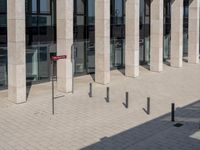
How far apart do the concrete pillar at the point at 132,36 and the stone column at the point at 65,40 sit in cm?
698

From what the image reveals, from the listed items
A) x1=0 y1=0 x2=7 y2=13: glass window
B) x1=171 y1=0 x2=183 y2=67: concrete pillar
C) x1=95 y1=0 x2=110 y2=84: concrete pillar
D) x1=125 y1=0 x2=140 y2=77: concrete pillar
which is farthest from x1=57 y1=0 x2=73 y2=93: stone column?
x1=171 y1=0 x2=183 y2=67: concrete pillar

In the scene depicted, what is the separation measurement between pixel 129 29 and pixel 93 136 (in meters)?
15.7

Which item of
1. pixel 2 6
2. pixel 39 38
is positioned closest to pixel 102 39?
pixel 39 38

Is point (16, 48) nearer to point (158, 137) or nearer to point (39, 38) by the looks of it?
point (39, 38)

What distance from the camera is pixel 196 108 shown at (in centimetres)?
2069

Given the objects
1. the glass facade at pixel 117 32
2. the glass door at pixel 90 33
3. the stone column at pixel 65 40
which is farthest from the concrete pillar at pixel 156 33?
the stone column at pixel 65 40

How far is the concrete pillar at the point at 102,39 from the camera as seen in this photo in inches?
1046

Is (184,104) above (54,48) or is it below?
below

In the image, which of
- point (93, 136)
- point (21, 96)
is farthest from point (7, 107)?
point (93, 136)

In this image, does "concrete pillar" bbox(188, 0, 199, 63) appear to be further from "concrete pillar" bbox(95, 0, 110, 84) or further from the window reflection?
the window reflection

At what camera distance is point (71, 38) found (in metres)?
24.2

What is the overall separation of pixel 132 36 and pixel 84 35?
378 centimetres

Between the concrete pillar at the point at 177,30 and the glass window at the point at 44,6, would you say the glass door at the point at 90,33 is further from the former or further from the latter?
the concrete pillar at the point at 177,30

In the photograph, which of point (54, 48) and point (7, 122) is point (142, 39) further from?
point (7, 122)
